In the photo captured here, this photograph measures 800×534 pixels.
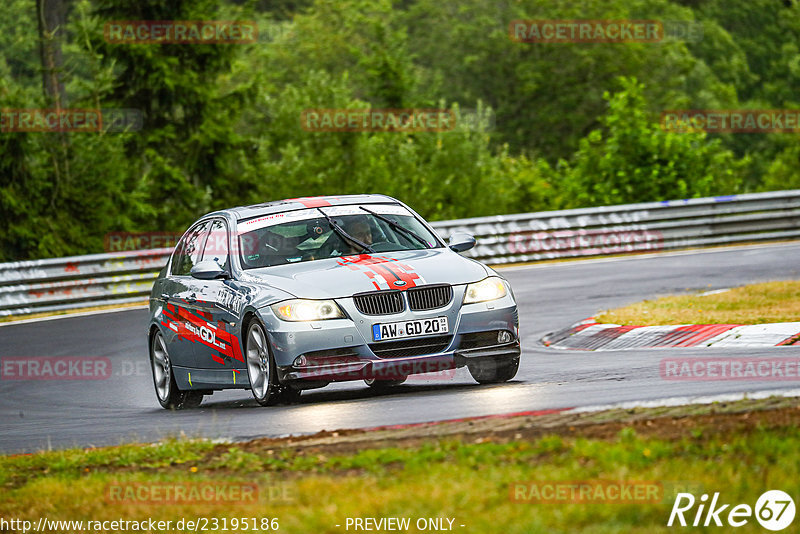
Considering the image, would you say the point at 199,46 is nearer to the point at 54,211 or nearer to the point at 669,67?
the point at 54,211

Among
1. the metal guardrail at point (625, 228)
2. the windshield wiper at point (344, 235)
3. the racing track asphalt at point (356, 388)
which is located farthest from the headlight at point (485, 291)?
the metal guardrail at point (625, 228)

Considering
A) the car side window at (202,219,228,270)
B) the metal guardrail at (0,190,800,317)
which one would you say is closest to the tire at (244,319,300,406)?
the car side window at (202,219,228,270)

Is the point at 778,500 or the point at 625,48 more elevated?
the point at 778,500

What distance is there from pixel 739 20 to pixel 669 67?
897 inches

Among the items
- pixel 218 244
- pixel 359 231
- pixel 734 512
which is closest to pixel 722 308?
pixel 359 231

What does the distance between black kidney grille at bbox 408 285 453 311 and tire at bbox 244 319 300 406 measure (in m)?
1.16

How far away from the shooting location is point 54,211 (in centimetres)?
2769

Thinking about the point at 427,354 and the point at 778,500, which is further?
the point at 427,354

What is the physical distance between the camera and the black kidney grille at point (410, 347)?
9.89 m

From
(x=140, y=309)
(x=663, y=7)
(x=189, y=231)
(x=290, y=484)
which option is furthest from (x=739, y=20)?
(x=290, y=484)

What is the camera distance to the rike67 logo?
5219 mm

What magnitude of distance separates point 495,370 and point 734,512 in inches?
216

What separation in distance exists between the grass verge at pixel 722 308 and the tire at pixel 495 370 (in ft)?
10.0

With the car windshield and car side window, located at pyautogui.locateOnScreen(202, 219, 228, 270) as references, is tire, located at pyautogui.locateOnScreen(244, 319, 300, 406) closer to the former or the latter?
the car windshield
